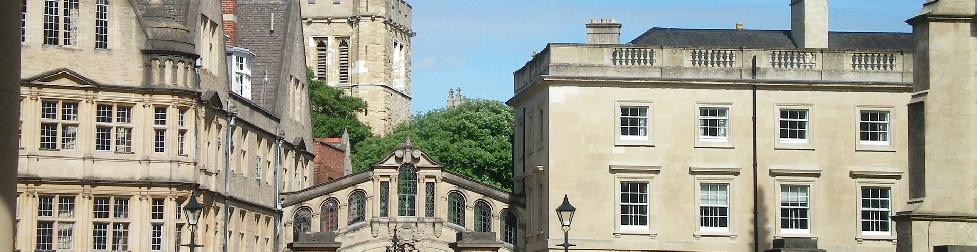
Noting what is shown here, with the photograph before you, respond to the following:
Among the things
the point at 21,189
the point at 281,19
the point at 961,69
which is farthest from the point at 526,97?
the point at 961,69

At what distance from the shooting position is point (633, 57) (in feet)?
192

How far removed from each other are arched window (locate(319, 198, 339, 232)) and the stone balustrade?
31.5ft

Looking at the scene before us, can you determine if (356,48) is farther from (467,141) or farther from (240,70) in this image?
(240,70)

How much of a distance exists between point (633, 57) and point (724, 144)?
3739 mm

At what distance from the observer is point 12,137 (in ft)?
64.7

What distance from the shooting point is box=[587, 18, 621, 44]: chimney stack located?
6212 centimetres

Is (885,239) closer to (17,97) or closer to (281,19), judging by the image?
(281,19)

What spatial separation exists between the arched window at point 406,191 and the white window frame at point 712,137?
10190 millimetres

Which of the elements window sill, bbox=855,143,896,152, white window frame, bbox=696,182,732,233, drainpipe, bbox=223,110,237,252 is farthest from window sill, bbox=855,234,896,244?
drainpipe, bbox=223,110,237,252

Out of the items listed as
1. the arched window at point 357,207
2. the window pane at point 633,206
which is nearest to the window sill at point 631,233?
the window pane at point 633,206

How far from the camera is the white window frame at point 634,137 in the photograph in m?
58.1

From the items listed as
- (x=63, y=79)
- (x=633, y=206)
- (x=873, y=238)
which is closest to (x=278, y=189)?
(x=633, y=206)

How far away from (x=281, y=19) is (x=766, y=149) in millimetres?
19687

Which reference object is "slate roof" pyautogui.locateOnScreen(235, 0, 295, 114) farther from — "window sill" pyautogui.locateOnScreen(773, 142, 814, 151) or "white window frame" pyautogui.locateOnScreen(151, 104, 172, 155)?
"window sill" pyautogui.locateOnScreen(773, 142, 814, 151)
